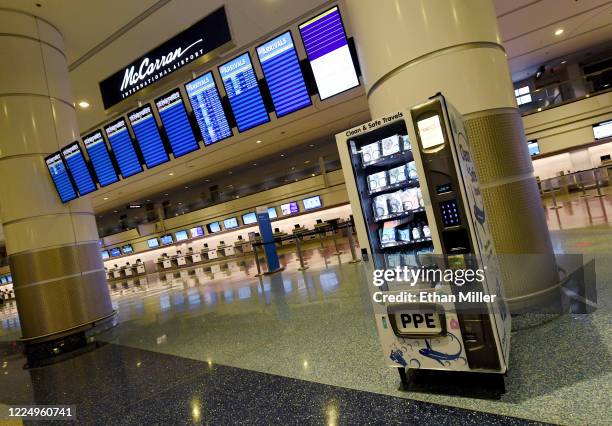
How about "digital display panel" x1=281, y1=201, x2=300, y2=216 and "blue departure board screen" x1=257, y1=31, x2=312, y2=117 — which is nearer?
"blue departure board screen" x1=257, y1=31, x2=312, y2=117

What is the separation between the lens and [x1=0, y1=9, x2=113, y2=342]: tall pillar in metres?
5.05

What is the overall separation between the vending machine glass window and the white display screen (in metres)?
0.30

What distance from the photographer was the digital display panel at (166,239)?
67.4 ft

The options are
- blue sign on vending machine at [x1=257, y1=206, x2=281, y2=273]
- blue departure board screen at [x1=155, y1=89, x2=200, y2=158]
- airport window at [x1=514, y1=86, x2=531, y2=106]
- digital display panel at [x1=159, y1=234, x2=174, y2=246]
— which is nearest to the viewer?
blue departure board screen at [x1=155, y1=89, x2=200, y2=158]

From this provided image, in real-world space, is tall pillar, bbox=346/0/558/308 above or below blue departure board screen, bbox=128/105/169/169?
below

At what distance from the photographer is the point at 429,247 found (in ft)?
7.46

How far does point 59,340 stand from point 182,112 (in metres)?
3.66

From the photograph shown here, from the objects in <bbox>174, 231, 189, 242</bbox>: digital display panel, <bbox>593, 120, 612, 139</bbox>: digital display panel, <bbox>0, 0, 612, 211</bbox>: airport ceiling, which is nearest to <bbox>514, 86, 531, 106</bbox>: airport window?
<bbox>0, 0, 612, 211</bbox>: airport ceiling

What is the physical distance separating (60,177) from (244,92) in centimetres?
325

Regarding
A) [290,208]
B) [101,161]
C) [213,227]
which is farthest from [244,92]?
[213,227]

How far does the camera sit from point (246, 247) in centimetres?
1867

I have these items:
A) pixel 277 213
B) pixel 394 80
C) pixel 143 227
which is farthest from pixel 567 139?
pixel 143 227

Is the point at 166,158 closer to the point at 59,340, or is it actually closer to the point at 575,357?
the point at 59,340

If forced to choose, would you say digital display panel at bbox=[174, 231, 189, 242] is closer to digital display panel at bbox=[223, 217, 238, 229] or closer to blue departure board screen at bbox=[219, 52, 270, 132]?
digital display panel at bbox=[223, 217, 238, 229]
